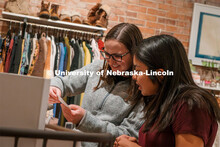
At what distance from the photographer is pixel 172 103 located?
1.00 m

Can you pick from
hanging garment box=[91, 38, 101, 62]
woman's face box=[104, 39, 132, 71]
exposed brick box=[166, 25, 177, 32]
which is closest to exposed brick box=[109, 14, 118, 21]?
hanging garment box=[91, 38, 101, 62]

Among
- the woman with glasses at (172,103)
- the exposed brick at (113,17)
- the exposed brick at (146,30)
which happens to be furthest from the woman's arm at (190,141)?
the exposed brick at (146,30)

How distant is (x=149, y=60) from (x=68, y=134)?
643mm

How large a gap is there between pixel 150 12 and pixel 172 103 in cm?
336

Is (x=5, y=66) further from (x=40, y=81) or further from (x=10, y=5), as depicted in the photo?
(x=40, y=81)

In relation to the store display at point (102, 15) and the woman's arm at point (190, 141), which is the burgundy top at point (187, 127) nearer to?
the woman's arm at point (190, 141)

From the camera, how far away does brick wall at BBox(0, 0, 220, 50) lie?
3.80 m

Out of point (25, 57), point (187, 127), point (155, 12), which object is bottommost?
point (187, 127)

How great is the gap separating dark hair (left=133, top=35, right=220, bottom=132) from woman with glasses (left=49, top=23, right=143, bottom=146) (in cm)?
29

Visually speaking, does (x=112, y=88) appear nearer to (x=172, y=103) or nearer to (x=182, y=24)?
(x=172, y=103)

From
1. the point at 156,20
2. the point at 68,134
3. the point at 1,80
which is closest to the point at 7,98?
the point at 1,80

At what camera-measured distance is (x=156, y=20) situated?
13.8 ft

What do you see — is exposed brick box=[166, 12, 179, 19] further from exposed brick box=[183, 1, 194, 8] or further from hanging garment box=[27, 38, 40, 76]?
hanging garment box=[27, 38, 40, 76]

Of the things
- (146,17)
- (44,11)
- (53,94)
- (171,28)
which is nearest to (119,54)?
(53,94)
